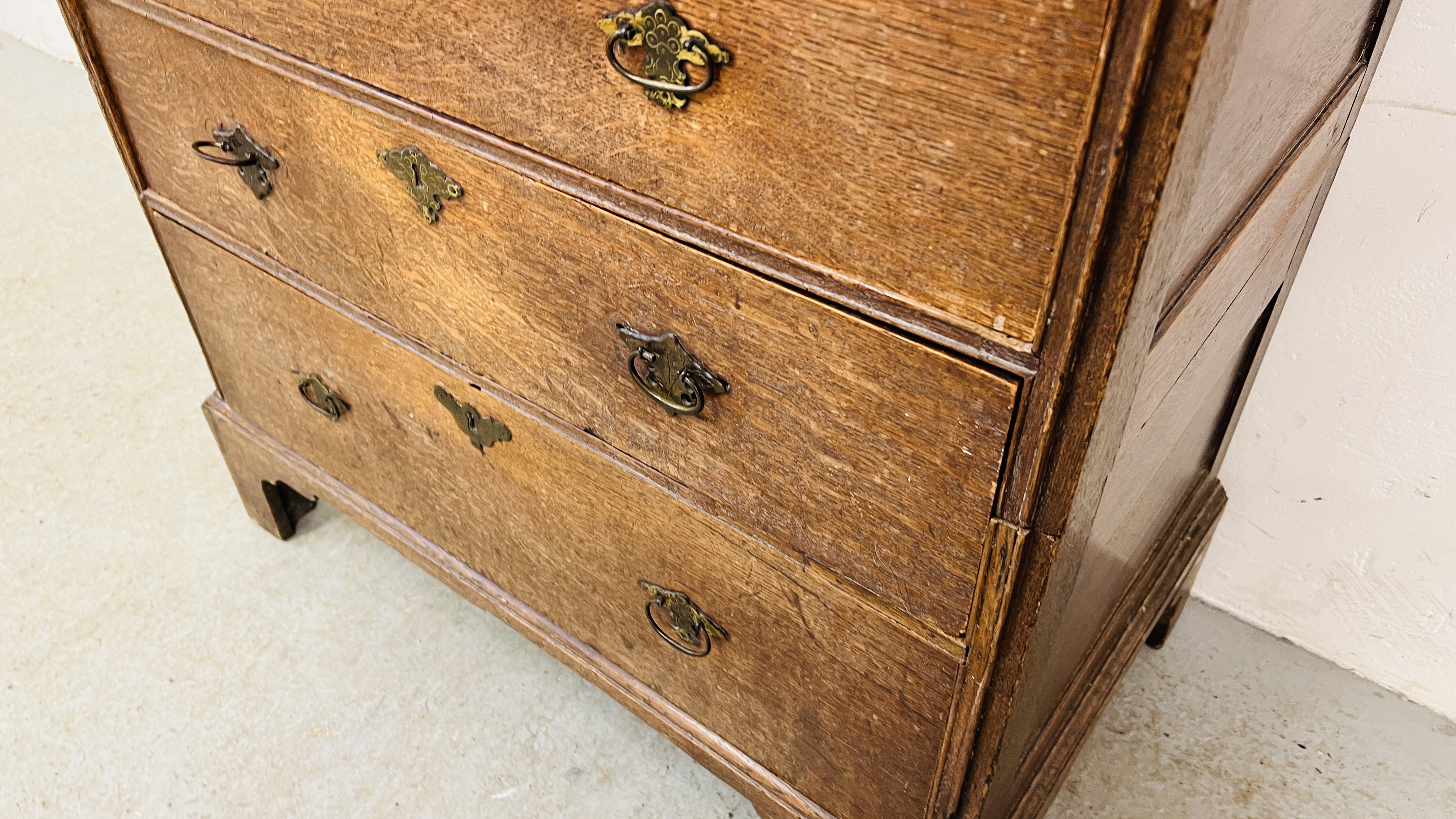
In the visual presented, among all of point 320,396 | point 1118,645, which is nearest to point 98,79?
point 320,396

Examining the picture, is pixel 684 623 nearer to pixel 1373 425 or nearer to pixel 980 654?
pixel 980 654

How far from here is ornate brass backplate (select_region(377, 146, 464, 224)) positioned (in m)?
0.95

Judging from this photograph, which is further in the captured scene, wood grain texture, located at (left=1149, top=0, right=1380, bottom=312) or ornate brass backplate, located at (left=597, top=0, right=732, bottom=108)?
ornate brass backplate, located at (left=597, top=0, right=732, bottom=108)

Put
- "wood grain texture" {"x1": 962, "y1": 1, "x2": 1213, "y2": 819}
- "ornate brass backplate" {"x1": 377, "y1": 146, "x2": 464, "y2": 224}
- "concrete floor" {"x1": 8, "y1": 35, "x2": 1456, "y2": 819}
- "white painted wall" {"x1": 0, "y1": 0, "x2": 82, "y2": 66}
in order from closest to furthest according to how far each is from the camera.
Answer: "wood grain texture" {"x1": 962, "y1": 1, "x2": 1213, "y2": 819}
"ornate brass backplate" {"x1": 377, "y1": 146, "x2": 464, "y2": 224}
"concrete floor" {"x1": 8, "y1": 35, "x2": 1456, "y2": 819}
"white painted wall" {"x1": 0, "y1": 0, "x2": 82, "y2": 66}

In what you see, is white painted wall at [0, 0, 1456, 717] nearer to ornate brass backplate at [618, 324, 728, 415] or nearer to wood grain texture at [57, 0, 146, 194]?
ornate brass backplate at [618, 324, 728, 415]

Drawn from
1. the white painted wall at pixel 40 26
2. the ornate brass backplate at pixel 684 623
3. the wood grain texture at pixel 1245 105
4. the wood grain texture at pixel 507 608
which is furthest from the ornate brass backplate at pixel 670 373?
the white painted wall at pixel 40 26

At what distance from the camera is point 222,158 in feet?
3.84

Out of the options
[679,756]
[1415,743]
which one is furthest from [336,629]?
[1415,743]

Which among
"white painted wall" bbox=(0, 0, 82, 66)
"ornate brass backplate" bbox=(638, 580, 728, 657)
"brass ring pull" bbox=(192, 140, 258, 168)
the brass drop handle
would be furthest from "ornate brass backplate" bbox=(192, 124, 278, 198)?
"white painted wall" bbox=(0, 0, 82, 66)

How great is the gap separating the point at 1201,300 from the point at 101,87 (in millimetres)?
1316

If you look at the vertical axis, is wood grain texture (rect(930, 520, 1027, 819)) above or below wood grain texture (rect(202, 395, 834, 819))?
above

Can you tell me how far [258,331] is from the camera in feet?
4.49

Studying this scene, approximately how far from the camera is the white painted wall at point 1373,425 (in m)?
1.14

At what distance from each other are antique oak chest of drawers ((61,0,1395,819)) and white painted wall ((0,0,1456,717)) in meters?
0.10
